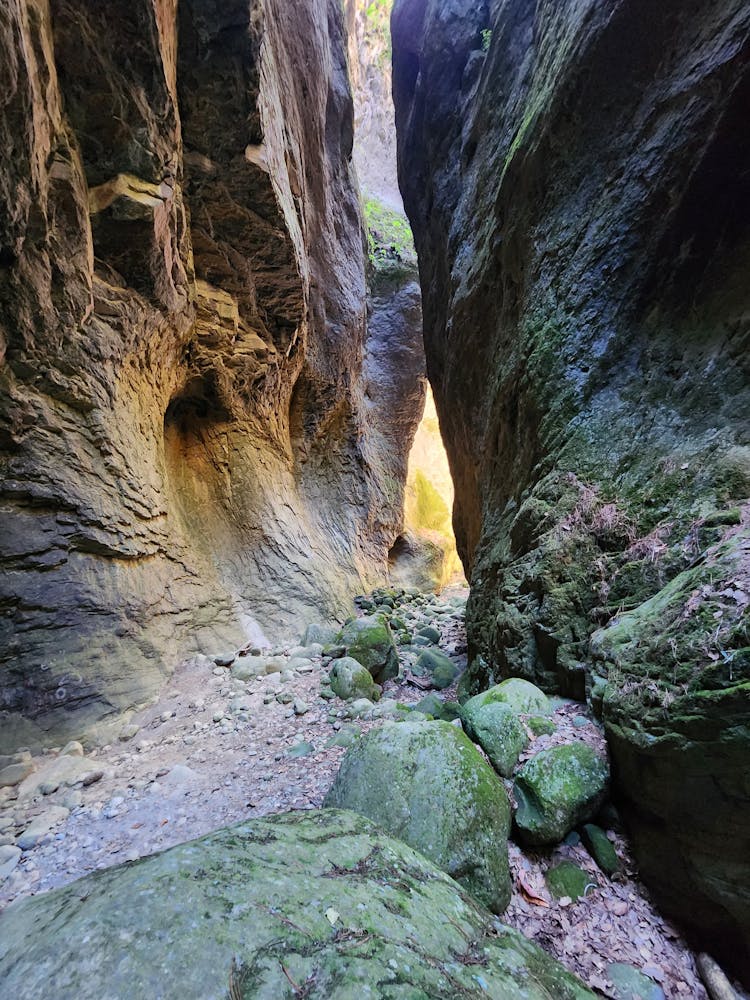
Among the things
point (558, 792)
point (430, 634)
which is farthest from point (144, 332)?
point (430, 634)

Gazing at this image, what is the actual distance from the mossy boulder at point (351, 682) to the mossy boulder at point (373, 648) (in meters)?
0.46

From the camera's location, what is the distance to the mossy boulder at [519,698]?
3135 mm

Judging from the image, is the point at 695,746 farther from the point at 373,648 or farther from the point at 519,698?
the point at 373,648

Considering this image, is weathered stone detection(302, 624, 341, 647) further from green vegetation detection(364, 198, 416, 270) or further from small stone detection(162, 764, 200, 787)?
green vegetation detection(364, 198, 416, 270)

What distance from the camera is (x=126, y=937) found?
48.6 inches

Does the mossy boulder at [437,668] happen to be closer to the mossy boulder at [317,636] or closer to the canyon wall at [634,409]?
the canyon wall at [634,409]

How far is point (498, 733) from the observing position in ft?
9.66

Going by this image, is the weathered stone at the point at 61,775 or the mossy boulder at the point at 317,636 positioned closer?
the weathered stone at the point at 61,775

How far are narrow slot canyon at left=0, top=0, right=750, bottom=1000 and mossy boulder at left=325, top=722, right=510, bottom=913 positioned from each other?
0.02m

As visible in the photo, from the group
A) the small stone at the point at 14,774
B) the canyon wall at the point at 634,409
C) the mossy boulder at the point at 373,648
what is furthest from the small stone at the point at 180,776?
the canyon wall at the point at 634,409

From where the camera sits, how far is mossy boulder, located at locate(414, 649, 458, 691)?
5.60 metres

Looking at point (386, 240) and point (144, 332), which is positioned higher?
point (386, 240)

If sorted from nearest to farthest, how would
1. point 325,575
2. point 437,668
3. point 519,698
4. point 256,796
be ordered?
point 256,796 < point 519,698 < point 437,668 < point 325,575

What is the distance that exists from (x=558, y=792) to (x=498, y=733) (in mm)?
551
